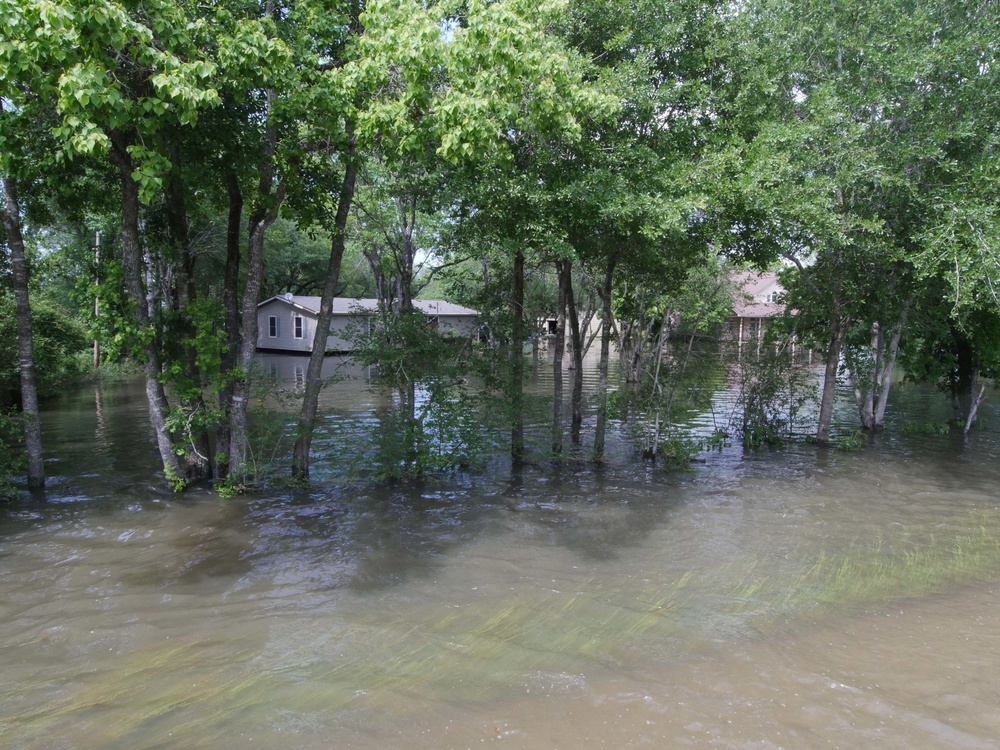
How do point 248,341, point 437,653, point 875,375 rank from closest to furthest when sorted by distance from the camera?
point 437,653
point 248,341
point 875,375

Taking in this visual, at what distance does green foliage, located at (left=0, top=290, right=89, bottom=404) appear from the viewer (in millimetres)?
13914

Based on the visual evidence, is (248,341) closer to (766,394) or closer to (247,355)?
(247,355)

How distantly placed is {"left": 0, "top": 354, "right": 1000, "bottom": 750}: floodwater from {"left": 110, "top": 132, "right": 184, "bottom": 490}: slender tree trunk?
1335mm

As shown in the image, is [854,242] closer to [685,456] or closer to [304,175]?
[685,456]

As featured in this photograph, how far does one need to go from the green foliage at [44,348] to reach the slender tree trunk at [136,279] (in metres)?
3.48

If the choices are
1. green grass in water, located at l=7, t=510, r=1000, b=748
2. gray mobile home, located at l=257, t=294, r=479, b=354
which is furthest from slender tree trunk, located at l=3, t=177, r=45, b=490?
gray mobile home, located at l=257, t=294, r=479, b=354

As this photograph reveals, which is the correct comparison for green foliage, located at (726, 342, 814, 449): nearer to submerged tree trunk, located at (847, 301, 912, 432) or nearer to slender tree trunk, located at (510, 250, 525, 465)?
submerged tree trunk, located at (847, 301, 912, 432)

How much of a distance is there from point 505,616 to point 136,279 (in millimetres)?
6173

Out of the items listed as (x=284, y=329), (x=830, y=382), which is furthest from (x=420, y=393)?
(x=284, y=329)

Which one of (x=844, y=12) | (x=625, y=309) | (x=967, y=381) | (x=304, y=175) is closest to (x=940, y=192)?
(x=844, y=12)

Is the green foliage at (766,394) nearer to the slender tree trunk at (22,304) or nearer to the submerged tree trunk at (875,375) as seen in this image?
the submerged tree trunk at (875,375)

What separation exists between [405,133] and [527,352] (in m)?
5.16

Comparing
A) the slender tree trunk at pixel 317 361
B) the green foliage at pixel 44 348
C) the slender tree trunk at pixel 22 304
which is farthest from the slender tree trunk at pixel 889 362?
the green foliage at pixel 44 348

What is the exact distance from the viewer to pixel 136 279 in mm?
8375
